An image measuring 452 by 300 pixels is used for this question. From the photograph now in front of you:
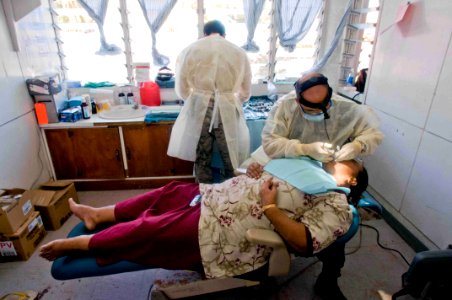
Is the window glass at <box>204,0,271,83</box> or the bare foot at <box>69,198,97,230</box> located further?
the window glass at <box>204,0,271,83</box>

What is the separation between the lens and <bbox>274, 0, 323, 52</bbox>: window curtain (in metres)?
2.84

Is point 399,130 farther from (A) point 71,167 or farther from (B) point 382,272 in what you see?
(A) point 71,167

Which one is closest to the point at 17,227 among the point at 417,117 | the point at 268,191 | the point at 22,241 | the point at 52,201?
the point at 22,241

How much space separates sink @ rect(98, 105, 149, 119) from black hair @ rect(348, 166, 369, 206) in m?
1.94

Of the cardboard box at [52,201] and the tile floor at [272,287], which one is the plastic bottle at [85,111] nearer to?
the cardboard box at [52,201]

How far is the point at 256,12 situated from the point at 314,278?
2.43m

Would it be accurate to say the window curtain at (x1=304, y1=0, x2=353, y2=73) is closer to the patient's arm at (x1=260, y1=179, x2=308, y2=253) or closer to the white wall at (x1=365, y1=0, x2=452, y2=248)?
the white wall at (x1=365, y1=0, x2=452, y2=248)

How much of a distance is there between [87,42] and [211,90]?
1.61m

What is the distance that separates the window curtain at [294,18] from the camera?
2.84 meters

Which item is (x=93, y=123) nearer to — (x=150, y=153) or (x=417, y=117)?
(x=150, y=153)

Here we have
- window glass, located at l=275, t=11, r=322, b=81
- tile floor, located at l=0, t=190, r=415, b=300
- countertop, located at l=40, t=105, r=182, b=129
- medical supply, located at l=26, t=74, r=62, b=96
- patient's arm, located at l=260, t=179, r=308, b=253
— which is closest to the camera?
patient's arm, located at l=260, t=179, r=308, b=253

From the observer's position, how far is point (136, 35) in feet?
9.61

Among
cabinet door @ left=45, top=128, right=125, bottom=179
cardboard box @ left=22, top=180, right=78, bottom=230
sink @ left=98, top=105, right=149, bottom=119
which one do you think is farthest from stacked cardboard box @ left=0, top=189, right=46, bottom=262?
sink @ left=98, top=105, right=149, bottom=119

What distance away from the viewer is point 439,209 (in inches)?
70.1
